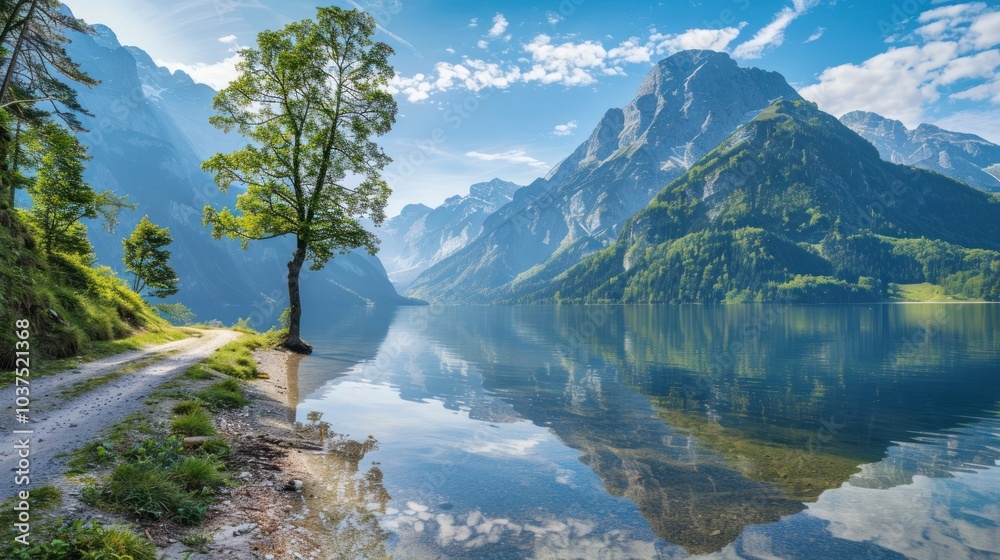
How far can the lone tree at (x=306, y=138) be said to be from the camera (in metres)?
28.6

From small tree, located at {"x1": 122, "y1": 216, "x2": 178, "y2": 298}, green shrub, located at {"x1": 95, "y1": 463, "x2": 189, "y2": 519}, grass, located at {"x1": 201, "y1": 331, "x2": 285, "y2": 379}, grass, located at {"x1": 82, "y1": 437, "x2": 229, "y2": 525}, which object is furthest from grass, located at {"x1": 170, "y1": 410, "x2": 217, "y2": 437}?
small tree, located at {"x1": 122, "y1": 216, "x2": 178, "y2": 298}

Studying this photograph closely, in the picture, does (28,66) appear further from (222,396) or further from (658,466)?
(658,466)

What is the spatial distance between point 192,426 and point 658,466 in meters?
12.8

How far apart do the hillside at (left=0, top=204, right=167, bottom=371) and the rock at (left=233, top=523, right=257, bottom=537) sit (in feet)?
41.5

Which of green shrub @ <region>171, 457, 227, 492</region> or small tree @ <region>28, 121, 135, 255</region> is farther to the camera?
small tree @ <region>28, 121, 135, 255</region>

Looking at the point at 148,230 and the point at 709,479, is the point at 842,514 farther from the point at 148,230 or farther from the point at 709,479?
the point at 148,230

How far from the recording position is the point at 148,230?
5134 cm

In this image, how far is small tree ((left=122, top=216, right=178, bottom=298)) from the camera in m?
50.6

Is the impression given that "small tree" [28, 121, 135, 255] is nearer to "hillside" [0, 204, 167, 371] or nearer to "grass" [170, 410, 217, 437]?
"hillside" [0, 204, 167, 371]

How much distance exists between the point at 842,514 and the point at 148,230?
2492 inches

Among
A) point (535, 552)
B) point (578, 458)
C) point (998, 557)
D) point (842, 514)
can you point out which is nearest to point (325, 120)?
point (578, 458)

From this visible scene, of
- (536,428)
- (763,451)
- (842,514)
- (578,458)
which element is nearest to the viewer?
(842,514)

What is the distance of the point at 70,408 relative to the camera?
11.9 meters

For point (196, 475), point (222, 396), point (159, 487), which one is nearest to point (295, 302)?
point (222, 396)
